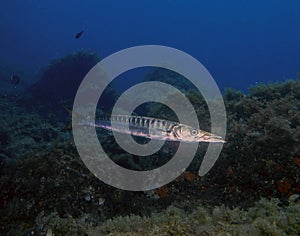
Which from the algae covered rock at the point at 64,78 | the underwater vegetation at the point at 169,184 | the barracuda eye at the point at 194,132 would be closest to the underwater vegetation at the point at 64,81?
the algae covered rock at the point at 64,78

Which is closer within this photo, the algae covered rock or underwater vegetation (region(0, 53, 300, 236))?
underwater vegetation (region(0, 53, 300, 236))

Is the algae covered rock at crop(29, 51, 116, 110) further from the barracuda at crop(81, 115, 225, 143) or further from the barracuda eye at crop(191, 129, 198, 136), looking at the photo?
the barracuda eye at crop(191, 129, 198, 136)

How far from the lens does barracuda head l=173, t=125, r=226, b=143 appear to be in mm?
4348

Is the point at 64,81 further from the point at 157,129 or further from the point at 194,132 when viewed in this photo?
the point at 194,132

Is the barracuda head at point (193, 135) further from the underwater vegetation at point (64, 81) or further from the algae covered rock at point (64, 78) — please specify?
the algae covered rock at point (64, 78)

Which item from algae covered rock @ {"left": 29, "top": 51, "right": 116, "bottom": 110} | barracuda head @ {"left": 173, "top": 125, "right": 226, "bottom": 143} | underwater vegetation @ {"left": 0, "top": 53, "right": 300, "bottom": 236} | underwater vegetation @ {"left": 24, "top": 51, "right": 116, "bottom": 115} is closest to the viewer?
barracuda head @ {"left": 173, "top": 125, "right": 226, "bottom": 143}

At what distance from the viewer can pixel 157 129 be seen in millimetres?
4824

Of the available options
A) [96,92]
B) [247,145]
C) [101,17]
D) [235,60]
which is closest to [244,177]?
[247,145]

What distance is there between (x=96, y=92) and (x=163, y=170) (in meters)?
12.5

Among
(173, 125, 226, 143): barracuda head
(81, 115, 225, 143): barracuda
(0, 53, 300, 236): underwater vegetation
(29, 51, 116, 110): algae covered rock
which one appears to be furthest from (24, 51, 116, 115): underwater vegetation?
(173, 125, 226, 143): barracuda head

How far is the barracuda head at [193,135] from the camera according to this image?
14.3ft

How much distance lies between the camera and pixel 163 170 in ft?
18.5

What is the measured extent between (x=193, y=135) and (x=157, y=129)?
2.57ft

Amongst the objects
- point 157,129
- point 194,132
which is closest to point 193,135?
point 194,132
